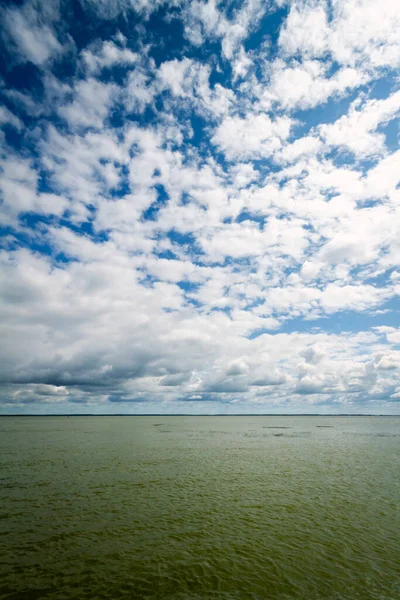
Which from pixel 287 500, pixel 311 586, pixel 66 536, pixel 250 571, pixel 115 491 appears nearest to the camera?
pixel 311 586

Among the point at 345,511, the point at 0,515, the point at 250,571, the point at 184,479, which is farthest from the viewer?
the point at 184,479

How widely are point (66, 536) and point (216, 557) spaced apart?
1213 cm

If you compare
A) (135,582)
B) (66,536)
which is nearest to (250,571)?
(135,582)

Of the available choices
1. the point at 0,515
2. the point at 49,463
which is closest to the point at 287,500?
the point at 0,515

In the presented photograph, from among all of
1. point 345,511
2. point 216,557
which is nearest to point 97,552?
point 216,557

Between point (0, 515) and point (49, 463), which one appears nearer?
point (0, 515)

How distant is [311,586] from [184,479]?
2896 centimetres

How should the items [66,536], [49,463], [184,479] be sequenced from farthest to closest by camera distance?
[49,463] < [184,479] < [66,536]

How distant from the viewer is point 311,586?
733 inches

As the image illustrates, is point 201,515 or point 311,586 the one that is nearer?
point 311,586

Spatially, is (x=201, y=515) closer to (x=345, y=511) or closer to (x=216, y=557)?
(x=216, y=557)

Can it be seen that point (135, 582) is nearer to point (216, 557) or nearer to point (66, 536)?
point (216, 557)

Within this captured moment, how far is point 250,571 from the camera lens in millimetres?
20266

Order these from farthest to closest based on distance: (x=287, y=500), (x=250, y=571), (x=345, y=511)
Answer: (x=287, y=500) → (x=345, y=511) → (x=250, y=571)
